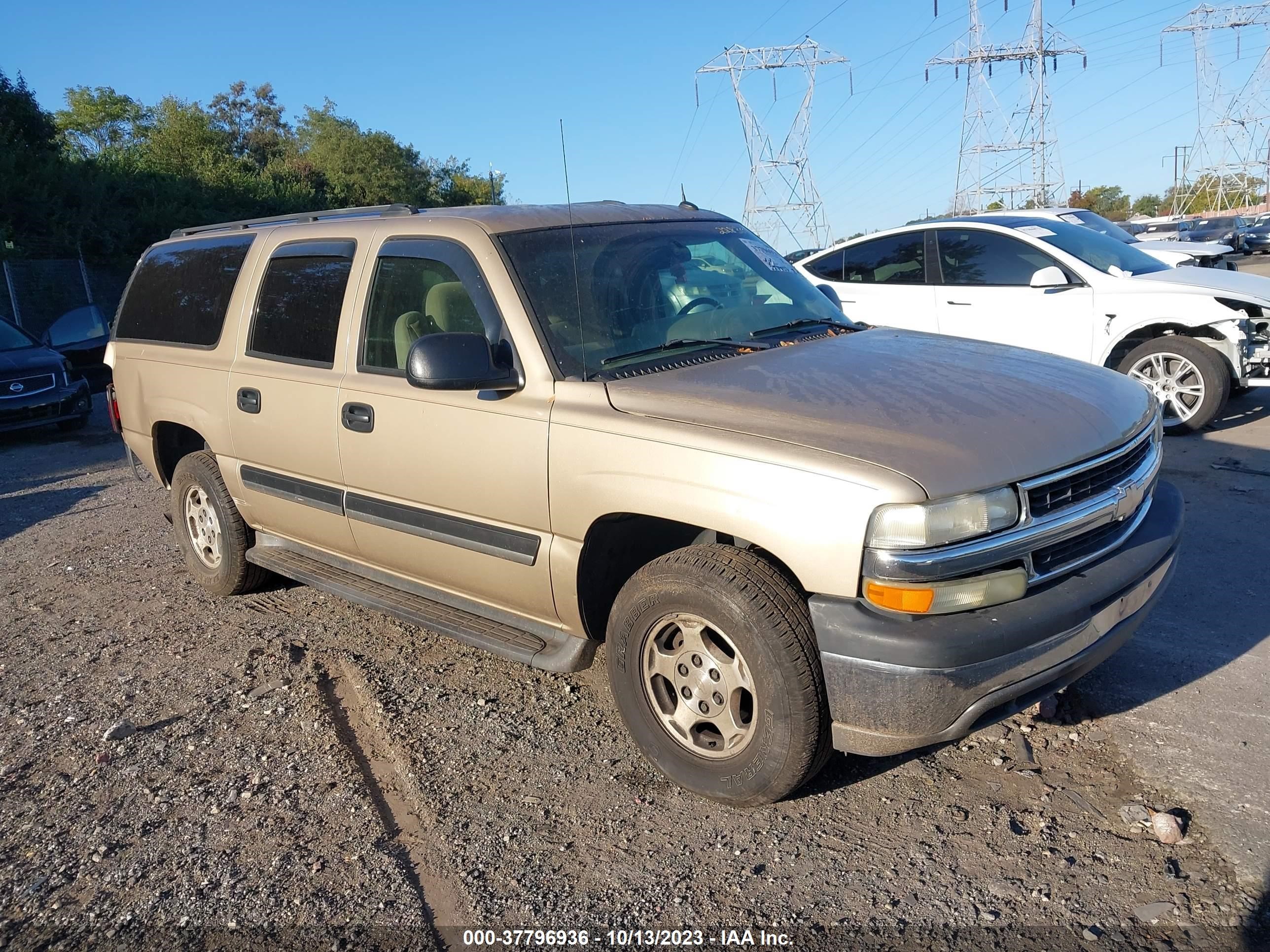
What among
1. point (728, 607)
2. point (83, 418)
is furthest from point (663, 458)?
point (83, 418)

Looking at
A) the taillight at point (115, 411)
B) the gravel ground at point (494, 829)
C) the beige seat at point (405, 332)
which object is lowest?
the gravel ground at point (494, 829)

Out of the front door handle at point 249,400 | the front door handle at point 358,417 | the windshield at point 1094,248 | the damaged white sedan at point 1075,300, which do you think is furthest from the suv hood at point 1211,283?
the front door handle at point 249,400

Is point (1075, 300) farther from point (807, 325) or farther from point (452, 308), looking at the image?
point (452, 308)

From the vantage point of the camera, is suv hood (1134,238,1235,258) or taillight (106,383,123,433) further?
suv hood (1134,238,1235,258)

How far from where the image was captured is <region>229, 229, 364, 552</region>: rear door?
425 cm

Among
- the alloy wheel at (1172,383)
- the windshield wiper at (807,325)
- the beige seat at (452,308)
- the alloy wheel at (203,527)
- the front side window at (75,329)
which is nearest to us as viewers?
the beige seat at (452,308)

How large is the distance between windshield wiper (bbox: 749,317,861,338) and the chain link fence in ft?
56.3

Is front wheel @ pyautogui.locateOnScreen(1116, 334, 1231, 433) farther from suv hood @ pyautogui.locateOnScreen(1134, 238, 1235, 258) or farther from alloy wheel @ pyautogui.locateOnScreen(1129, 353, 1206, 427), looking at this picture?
suv hood @ pyautogui.locateOnScreen(1134, 238, 1235, 258)

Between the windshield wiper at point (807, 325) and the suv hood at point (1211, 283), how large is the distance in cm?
468

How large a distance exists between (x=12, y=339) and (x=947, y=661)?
12.6 metres

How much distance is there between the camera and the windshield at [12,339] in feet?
37.9

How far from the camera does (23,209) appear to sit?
20.2 meters

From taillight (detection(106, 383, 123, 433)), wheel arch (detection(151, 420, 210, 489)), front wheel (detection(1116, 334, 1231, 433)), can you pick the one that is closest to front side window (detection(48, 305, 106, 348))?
taillight (detection(106, 383, 123, 433))

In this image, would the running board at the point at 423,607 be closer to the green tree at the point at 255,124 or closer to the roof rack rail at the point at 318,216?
the roof rack rail at the point at 318,216
